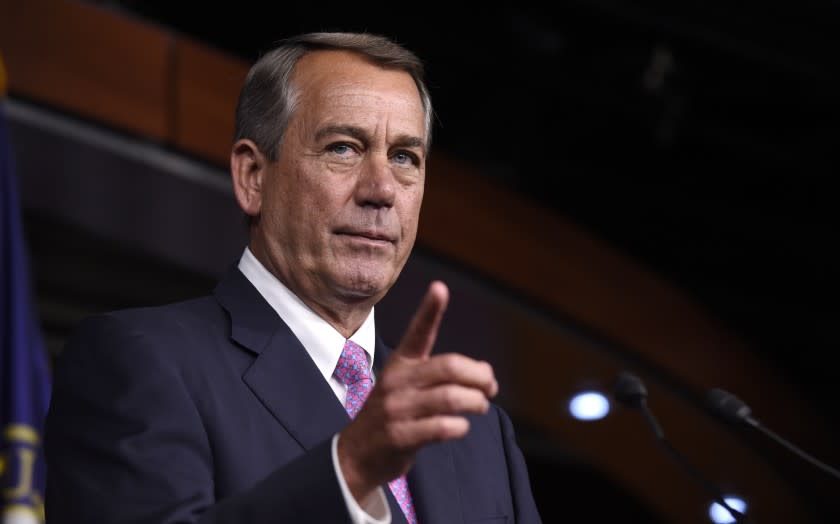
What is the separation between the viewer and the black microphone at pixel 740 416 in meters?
1.49

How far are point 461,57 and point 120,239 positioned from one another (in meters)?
1.86

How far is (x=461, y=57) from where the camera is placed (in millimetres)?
5121

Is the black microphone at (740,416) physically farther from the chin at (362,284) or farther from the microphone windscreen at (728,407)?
the chin at (362,284)

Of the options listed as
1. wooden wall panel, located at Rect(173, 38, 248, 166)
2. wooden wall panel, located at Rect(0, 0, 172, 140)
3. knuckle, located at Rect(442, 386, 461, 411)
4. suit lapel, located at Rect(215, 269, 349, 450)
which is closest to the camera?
knuckle, located at Rect(442, 386, 461, 411)

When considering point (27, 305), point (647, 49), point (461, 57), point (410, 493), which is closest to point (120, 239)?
point (27, 305)

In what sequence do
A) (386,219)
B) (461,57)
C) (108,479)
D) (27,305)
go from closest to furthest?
(108,479)
(386,219)
(27,305)
(461,57)

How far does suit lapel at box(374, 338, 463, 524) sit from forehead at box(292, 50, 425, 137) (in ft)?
1.69

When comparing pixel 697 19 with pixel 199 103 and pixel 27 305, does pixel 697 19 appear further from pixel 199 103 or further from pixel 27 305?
pixel 27 305

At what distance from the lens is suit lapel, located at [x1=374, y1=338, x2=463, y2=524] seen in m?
1.44

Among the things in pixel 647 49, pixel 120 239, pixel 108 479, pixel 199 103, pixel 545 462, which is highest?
pixel 647 49

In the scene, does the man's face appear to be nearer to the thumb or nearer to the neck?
the neck

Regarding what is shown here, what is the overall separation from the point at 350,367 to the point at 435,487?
0.22m

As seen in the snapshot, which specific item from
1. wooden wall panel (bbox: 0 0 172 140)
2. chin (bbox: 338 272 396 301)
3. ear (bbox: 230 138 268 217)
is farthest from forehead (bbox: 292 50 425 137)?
wooden wall panel (bbox: 0 0 172 140)

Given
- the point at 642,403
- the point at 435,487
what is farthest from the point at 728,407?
the point at 435,487
